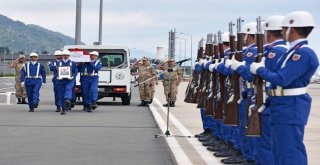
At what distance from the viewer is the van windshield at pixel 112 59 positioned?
28.4m

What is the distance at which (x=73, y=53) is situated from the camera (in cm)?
2412

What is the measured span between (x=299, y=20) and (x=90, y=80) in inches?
673

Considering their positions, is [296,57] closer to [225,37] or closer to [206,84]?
[225,37]

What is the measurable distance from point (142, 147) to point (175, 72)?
14313mm

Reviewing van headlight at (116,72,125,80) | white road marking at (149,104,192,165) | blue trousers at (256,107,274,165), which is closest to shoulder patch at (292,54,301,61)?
blue trousers at (256,107,274,165)

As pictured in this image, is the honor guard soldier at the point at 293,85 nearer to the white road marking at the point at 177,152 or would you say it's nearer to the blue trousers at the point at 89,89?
the white road marking at the point at 177,152

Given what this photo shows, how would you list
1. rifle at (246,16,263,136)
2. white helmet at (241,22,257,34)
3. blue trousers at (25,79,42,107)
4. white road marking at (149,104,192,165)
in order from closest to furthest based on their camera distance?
1. rifle at (246,16,263,136)
2. white helmet at (241,22,257,34)
3. white road marking at (149,104,192,165)
4. blue trousers at (25,79,42,107)

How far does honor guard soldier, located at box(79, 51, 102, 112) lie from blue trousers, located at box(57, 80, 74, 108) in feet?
3.59

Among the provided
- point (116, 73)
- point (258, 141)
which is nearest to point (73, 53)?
point (116, 73)

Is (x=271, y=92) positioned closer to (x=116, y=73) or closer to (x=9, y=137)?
(x=9, y=137)

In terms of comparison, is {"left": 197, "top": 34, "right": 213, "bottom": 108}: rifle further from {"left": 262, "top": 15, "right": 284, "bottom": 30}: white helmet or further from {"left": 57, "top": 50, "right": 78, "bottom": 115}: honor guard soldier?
{"left": 57, "top": 50, "right": 78, "bottom": 115}: honor guard soldier

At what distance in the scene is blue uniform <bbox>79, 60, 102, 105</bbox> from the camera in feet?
79.1

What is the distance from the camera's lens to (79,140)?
14.5 m

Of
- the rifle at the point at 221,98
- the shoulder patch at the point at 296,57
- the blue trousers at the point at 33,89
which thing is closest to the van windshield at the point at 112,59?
the blue trousers at the point at 33,89
